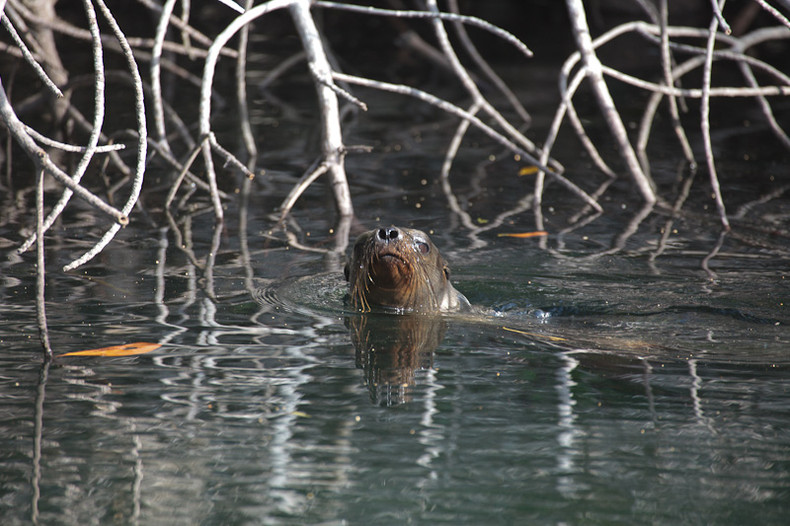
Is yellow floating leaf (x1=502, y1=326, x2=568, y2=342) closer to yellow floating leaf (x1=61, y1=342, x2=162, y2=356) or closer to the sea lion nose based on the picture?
the sea lion nose

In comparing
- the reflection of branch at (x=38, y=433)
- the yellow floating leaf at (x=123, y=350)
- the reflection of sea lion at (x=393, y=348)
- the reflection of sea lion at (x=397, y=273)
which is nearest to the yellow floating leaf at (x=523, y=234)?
the reflection of sea lion at (x=397, y=273)

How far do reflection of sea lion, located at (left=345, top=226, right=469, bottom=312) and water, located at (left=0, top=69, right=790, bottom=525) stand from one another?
0.46ft

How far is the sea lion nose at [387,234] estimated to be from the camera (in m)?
4.92


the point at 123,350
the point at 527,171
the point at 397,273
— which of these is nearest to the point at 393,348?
the point at 397,273

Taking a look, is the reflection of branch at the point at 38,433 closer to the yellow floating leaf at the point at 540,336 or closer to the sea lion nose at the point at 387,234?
the sea lion nose at the point at 387,234

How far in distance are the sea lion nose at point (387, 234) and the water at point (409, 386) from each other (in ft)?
1.35

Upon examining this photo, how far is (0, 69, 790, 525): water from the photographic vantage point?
313 centimetres

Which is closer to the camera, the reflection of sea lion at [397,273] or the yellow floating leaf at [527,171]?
the reflection of sea lion at [397,273]

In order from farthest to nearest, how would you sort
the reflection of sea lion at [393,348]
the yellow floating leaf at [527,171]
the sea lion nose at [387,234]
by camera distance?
the yellow floating leaf at [527,171] → the sea lion nose at [387,234] → the reflection of sea lion at [393,348]

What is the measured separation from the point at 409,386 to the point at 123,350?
1.27 metres

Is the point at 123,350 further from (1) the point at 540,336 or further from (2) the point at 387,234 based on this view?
(1) the point at 540,336

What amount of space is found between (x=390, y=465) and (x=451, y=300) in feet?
7.05

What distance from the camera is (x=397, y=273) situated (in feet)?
16.6

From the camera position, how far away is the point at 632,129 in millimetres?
10094
